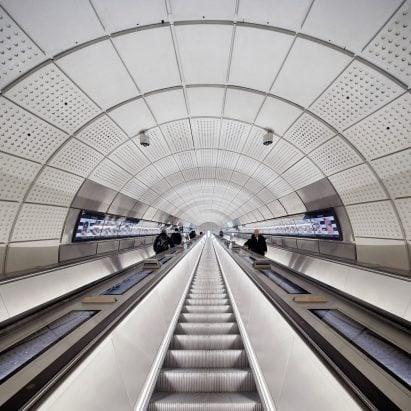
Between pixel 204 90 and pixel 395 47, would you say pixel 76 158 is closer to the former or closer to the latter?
pixel 204 90

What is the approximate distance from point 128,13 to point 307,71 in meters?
3.20

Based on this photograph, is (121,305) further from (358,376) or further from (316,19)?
(316,19)

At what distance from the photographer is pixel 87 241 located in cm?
794

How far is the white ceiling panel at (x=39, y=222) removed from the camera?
5.01 meters

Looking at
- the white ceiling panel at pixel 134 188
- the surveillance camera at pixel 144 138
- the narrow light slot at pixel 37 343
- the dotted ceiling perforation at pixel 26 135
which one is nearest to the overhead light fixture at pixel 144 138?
the surveillance camera at pixel 144 138

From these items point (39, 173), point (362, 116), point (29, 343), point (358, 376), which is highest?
point (362, 116)

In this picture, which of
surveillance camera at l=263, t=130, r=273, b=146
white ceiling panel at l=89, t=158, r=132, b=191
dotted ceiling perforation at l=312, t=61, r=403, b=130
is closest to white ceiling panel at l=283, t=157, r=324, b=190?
surveillance camera at l=263, t=130, r=273, b=146

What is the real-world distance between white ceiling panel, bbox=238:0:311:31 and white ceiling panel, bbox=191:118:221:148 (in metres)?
3.04

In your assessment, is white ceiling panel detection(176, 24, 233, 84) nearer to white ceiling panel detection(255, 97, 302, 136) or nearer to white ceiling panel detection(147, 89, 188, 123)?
white ceiling panel detection(147, 89, 188, 123)

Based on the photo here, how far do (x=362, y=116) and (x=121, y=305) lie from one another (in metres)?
5.53

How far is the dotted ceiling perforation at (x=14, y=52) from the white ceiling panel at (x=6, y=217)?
2.65 meters

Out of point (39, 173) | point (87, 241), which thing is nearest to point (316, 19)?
point (39, 173)

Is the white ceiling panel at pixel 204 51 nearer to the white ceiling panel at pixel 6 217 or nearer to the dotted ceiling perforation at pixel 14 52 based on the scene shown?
the dotted ceiling perforation at pixel 14 52

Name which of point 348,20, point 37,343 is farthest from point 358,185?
point 37,343
